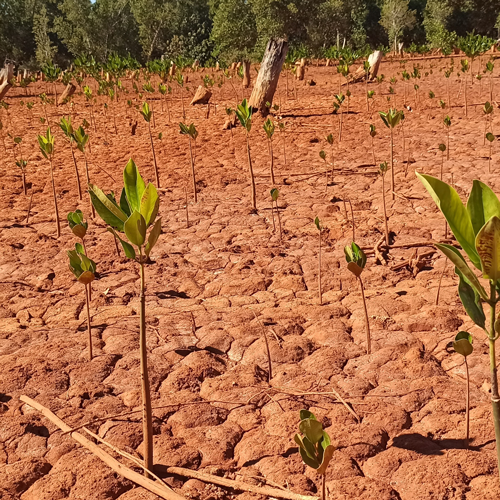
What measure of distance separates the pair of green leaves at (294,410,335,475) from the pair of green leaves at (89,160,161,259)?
0.58 meters

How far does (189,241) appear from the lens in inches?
163

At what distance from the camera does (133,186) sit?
62.4 inches

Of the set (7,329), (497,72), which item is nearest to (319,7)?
(497,72)

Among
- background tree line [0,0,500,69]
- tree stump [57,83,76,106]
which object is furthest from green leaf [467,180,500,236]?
background tree line [0,0,500,69]

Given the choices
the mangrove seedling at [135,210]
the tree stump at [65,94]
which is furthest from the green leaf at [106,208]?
the tree stump at [65,94]

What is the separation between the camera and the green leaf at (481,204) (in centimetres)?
111

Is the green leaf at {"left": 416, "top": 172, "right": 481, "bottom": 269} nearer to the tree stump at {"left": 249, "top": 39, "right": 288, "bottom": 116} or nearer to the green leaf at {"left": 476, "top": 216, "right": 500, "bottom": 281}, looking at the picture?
the green leaf at {"left": 476, "top": 216, "right": 500, "bottom": 281}

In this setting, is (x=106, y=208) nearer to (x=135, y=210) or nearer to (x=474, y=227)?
(x=135, y=210)

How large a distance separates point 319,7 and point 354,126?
1071 inches

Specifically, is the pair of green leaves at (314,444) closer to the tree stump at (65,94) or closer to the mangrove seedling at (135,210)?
the mangrove seedling at (135,210)

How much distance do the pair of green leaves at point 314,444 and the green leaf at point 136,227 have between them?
61 cm

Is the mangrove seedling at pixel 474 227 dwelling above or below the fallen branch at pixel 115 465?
above

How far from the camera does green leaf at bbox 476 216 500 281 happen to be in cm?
102

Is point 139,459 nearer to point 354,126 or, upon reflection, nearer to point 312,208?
point 312,208
